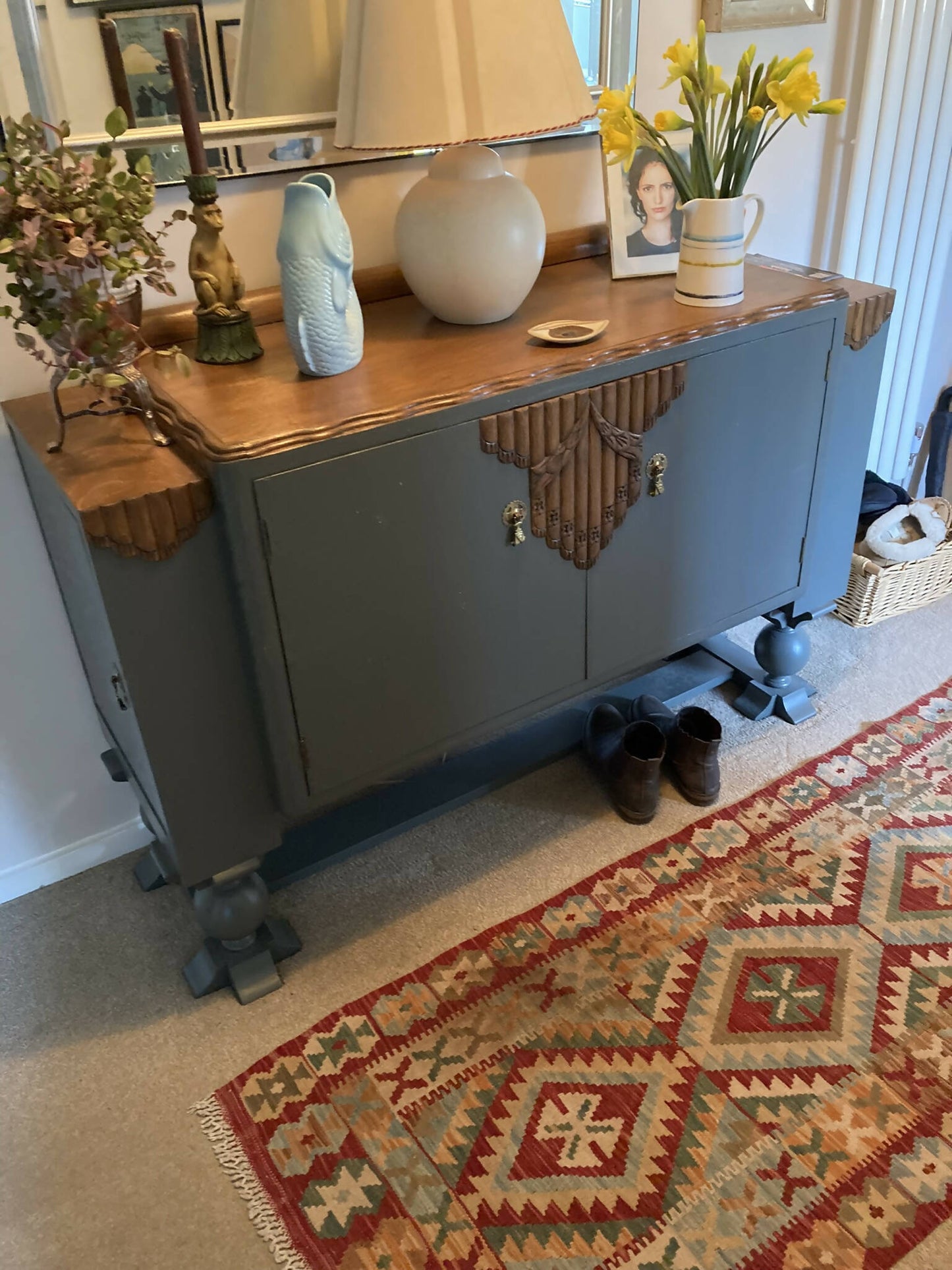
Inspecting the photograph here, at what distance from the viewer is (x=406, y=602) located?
1379 mm

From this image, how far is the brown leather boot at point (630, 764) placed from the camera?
179cm

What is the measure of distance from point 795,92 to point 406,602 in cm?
89

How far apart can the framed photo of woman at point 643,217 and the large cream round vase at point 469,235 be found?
0.24 meters

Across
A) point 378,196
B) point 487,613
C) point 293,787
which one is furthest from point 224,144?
point 293,787

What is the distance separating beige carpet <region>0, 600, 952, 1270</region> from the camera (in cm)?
129

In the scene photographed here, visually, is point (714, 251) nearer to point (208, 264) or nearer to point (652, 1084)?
point (208, 264)

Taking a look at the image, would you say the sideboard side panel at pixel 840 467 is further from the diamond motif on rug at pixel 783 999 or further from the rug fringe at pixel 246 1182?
the rug fringe at pixel 246 1182

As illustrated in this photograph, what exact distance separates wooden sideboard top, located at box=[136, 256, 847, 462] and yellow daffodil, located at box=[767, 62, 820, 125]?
267 mm

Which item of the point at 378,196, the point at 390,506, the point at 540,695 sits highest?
the point at 378,196

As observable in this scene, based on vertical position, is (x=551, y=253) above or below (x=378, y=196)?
below

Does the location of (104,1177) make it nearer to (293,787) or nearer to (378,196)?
(293,787)

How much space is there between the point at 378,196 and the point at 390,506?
0.62 m

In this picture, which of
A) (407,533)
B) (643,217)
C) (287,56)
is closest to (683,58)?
(643,217)

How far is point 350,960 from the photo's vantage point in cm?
161
